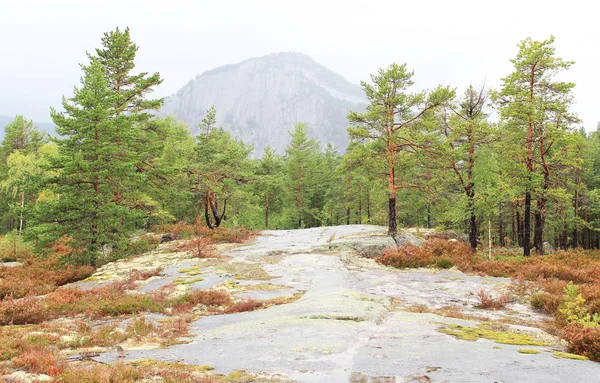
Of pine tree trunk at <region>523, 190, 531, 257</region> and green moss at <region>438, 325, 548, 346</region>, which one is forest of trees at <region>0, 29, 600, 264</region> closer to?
pine tree trunk at <region>523, 190, 531, 257</region>

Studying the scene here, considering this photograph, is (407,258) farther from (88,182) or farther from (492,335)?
(88,182)

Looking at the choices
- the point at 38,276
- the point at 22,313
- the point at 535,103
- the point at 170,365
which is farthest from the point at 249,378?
the point at 535,103

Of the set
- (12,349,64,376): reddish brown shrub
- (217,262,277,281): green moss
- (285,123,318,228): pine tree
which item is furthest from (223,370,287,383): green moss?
(285,123,318,228): pine tree

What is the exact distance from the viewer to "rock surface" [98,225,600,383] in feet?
15.2

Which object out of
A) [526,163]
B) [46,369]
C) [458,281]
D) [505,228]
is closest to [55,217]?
[46,369]

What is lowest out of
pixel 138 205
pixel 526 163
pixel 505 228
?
pixel 505 228

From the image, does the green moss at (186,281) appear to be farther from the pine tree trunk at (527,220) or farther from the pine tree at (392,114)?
the pine tree trunk at (527,220)

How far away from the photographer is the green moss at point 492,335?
20.3ft

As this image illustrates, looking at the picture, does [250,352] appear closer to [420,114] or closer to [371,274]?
[371,274]

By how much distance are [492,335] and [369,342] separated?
2575 millimetres

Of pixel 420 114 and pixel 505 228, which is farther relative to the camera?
pixel 505 228

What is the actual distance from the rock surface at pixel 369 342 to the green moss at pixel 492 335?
7.3 inches

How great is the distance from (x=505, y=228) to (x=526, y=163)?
32.9 metres

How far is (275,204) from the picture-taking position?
51.6 m
